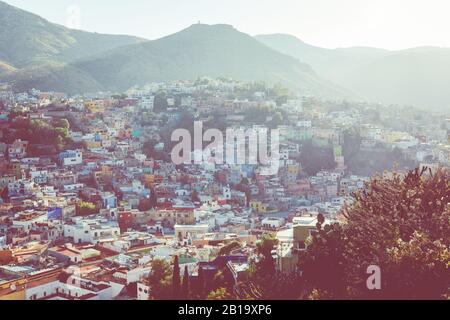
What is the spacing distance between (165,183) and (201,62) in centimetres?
3545

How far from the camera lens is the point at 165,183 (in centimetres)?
1773

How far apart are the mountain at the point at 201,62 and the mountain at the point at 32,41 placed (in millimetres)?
2684

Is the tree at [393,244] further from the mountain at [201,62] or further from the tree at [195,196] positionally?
the mountain at [201,62]

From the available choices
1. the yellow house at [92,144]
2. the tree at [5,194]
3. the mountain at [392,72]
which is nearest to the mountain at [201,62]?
the mountain at [392,72]

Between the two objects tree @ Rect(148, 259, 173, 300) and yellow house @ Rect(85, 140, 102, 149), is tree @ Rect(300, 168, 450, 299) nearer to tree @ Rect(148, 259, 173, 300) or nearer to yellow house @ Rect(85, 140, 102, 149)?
tree @ Rect(148, 259, 173, 300)

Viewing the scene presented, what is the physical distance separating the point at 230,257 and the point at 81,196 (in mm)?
8537

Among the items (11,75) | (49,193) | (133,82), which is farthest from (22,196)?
(133,82)

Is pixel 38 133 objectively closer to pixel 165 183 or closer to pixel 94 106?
pixel 165 183

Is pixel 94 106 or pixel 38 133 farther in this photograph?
pixel 94 106

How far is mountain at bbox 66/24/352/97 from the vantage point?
145 ft

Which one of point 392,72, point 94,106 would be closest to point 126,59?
point 94,106

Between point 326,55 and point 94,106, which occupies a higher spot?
point 326,55

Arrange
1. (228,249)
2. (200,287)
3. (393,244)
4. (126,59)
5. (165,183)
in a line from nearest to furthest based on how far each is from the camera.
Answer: (393,244) < (200,287) < (228,249) < (165,183) < (126,59)

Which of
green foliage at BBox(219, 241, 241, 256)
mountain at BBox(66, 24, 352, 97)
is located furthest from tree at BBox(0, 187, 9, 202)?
mountain at BBox(66, 24, 352, 97)
